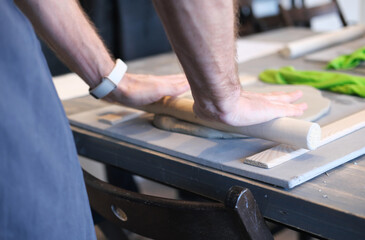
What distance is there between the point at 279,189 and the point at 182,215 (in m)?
0.15

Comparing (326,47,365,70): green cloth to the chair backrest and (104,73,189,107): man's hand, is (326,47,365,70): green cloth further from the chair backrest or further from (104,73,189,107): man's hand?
the chair backrest

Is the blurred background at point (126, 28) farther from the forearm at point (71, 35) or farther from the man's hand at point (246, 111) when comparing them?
the man's hand at point (246, 111)

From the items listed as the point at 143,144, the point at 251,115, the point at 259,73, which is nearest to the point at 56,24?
the point at 143,144

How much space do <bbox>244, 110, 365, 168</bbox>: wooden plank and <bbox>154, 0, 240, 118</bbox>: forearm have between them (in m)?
0.09

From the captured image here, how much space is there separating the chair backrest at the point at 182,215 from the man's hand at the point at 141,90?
0.84ft

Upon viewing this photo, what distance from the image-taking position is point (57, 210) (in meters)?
0.62

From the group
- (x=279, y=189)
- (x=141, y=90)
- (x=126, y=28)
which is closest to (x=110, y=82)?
(x=141, y=90)

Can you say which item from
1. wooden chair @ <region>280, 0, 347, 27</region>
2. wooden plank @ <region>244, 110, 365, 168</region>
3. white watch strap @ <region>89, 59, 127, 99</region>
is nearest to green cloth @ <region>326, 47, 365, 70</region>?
wooden plank @ <region>244, 110, 365, 168</region>

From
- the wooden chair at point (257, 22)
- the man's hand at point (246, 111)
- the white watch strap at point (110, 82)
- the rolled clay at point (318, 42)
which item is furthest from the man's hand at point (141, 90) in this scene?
the wooden chair at point (257, 22)

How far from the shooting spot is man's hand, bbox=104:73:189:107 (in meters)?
0.98

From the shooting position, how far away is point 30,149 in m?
0.60

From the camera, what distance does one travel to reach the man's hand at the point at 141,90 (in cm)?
98

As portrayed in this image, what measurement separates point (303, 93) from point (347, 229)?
53 centimetres

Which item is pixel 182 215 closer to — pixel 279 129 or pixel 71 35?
pixel 279 129
